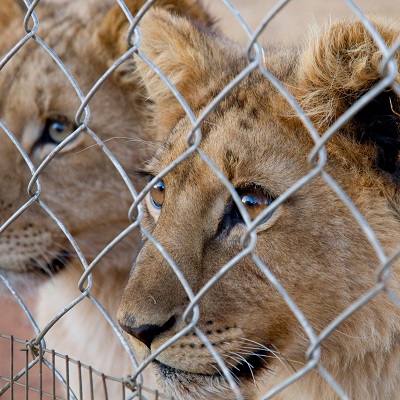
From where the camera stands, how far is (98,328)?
3.09 m

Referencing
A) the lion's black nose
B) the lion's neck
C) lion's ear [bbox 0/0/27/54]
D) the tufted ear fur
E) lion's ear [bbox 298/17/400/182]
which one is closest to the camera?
lion's ear [bbox 298/17/400/182]

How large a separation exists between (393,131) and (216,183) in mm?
490

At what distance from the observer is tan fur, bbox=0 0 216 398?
2771 mm

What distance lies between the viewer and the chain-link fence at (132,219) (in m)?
1.90

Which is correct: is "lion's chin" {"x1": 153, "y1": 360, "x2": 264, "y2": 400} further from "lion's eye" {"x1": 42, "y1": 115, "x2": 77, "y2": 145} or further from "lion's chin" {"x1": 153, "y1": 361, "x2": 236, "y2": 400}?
"lion's eye" {"x1": 42, "y1": 115, "x2": 77, "y2": 145}

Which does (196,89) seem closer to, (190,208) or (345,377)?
(190,208)

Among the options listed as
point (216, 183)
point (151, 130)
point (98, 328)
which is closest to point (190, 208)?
point (216, 183)

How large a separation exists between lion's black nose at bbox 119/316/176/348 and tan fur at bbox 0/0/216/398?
0.98 meters

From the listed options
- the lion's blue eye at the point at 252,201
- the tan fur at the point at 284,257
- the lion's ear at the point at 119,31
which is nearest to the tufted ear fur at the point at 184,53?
the lion's ear at the point at 119,31

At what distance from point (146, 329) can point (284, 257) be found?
41 centimetres

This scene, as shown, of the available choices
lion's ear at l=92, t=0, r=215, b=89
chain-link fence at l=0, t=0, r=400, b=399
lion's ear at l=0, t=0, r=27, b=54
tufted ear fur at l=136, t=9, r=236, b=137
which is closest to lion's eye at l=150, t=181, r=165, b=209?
chain-link fence at l=0, t=0, r=400, b=399

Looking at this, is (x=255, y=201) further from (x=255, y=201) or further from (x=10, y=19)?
(x=10, y=19)

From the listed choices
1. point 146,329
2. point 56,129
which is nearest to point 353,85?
point 146,329

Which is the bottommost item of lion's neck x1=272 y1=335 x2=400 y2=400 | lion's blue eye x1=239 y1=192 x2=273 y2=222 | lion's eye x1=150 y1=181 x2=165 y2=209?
lion's neck x1=272 y1=335 x2=400 y2=400
